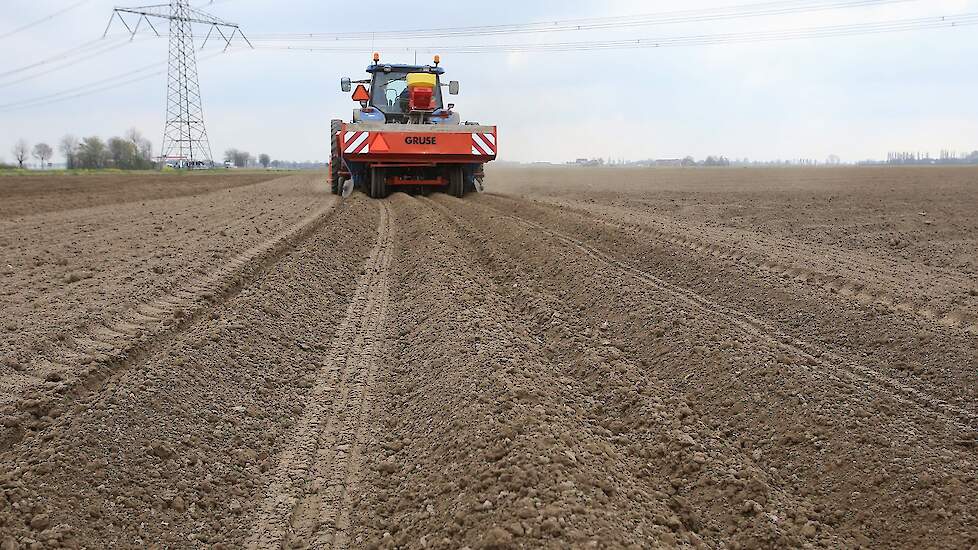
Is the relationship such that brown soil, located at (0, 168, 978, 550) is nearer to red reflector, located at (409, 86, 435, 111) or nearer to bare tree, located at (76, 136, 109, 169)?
red reflector, located at (409, 86, 435, 111)

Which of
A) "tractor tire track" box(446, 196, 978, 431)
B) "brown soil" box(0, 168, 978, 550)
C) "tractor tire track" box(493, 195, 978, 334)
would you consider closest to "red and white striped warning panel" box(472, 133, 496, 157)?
"tractor tire track" box(493, 195, 978, 334)

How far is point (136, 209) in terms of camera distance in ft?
49.0

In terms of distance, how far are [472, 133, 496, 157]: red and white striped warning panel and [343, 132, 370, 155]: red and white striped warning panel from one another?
7.20 ft

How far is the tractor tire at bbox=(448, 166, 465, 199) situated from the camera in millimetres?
16391

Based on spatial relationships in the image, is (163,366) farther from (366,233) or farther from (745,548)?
(366,233)

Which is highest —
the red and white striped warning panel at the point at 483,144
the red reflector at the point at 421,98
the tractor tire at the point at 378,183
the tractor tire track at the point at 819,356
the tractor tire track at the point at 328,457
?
the red reflector at the point at 421,98

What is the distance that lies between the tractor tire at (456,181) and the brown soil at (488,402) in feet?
27.6

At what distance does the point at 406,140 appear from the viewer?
14836 millimetres

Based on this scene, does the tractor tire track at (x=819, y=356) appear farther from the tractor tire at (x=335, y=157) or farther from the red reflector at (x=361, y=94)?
the red reflector at (x=361, y=94)

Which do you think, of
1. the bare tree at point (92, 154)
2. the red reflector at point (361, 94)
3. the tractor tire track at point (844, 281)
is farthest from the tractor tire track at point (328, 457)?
the bare tree at point (92, 154)

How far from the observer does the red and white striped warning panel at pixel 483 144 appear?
15.2 meters

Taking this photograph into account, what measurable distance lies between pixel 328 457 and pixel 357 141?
11709mm

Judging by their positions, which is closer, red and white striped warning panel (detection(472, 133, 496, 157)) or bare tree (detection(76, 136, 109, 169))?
red and white striped warning panel (detection(472, 133, 496, 157))

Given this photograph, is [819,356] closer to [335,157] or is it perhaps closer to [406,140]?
[406,140]
